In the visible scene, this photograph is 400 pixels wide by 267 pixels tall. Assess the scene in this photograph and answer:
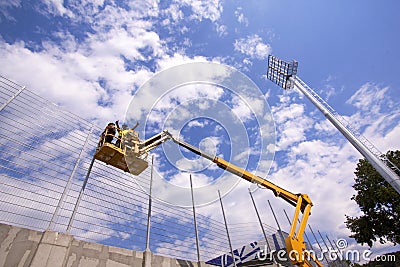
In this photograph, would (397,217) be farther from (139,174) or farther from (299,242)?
(139,174)

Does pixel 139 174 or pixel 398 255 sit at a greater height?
pixel 139 174

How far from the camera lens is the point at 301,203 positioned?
11969mm

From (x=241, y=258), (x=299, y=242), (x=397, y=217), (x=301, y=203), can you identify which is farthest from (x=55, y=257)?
(x=397, y=217)

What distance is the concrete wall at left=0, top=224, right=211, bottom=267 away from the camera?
17.2ft

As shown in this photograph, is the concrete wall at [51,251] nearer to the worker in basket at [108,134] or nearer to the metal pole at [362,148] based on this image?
the worker in basket at [108,134]

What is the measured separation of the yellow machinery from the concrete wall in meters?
3.17

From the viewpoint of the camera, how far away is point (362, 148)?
42.0 feet

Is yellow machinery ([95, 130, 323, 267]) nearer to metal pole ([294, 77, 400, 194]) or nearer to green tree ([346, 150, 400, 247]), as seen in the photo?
metal pole ([294, 77, 400, 194])

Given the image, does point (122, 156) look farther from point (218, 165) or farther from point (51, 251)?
point (218, 165)

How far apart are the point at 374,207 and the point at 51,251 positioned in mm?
21226

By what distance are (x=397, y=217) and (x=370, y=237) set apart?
2.71m

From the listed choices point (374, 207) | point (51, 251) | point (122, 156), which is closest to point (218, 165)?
point (122, 156)

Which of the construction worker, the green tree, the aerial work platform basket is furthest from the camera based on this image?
the green tree

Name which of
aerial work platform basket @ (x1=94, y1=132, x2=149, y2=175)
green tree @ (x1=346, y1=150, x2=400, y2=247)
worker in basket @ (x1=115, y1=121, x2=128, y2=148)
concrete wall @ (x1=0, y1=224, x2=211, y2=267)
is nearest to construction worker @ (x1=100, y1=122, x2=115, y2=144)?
aerial work platform basket @ (x1=94, y1=132, x2=149, y2=175)
